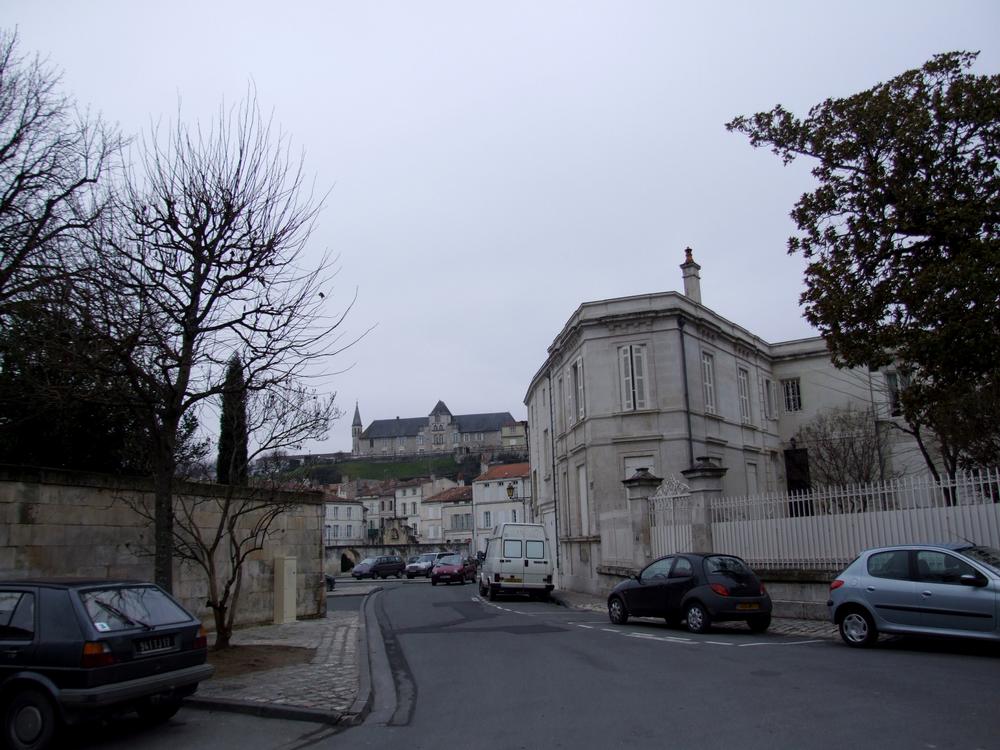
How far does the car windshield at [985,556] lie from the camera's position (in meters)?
10.6

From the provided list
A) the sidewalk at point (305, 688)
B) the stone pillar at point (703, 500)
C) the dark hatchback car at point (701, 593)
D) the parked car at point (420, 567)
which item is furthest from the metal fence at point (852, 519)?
the parked car at point (420, 567)

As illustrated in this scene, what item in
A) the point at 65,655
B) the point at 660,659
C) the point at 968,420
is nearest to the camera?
the point at 65,655

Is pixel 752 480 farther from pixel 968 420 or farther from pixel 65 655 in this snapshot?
pixel 65 655

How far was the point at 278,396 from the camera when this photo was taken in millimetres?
13219

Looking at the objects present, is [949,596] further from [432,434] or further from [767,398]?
[432,434]

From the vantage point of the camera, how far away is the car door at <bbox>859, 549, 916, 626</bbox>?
11.1 metres

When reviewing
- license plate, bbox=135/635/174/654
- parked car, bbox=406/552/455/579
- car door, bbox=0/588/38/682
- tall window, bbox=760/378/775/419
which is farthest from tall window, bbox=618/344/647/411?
parked car, bbox=406/552/455/579

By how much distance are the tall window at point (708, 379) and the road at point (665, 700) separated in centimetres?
1623

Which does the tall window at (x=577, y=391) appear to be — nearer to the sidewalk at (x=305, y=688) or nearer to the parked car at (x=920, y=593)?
the sidewalk at (x=305, y=688)

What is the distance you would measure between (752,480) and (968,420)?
13.9 meters

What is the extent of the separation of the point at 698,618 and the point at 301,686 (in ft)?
24.6

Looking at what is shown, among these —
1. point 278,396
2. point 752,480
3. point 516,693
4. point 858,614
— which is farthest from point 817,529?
point 752,480

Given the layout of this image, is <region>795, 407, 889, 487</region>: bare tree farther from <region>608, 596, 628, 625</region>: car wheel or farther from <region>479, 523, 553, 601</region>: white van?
<region>608, 596, 628, 625</region>: car wheel

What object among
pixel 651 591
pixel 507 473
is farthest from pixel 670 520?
pixel 507 473
